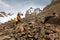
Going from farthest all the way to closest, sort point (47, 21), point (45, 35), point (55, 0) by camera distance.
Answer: point (55, 0), point (47, 21), point (45, 35)

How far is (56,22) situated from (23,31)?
4.71 meters

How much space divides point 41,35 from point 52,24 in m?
3.84

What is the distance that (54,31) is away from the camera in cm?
2248

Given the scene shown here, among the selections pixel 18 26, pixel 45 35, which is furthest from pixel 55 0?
pixel 45 35

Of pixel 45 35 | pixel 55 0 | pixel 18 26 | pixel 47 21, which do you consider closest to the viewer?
pixel 45 35

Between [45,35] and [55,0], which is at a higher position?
[55,0]

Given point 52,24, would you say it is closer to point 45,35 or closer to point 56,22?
point 56,22

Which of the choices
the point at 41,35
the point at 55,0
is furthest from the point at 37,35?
the point at 55,0

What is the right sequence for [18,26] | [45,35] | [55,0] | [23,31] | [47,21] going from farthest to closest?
[55,0]
[47,21]
[18,26]
[23,31]
[45,35]

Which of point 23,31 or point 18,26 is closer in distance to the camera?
point 23,31

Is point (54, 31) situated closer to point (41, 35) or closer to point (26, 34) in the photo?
point (41, 35)

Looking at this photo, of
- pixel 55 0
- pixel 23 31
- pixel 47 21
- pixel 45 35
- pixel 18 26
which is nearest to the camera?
pixel 45 35

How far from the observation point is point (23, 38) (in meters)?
22.0

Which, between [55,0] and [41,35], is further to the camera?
[55,0]
